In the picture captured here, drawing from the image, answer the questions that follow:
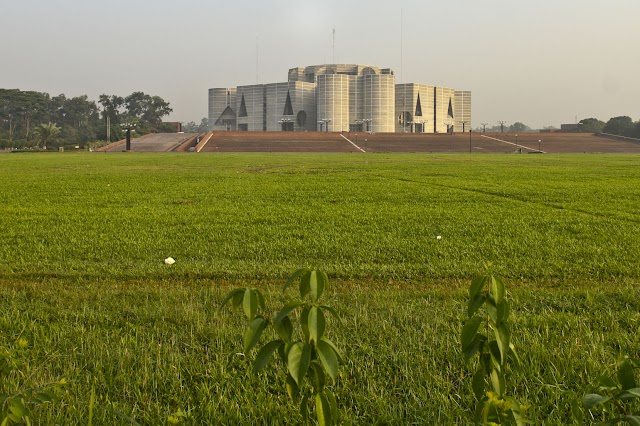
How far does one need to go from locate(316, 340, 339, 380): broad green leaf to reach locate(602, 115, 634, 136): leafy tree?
81624mm

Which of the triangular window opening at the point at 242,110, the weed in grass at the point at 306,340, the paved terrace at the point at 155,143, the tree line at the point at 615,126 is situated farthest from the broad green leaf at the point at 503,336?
the triangular window opening at the point at 242,110

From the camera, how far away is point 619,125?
7769cm

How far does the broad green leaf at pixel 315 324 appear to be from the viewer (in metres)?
1.05

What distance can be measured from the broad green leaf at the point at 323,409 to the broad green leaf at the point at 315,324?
0.42ft

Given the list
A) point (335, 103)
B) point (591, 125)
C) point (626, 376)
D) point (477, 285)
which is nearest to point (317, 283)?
point (477, 285)

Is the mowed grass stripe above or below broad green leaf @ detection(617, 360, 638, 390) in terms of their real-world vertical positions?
below

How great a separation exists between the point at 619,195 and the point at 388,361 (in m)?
8.51

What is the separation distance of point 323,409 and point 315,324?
18 cm

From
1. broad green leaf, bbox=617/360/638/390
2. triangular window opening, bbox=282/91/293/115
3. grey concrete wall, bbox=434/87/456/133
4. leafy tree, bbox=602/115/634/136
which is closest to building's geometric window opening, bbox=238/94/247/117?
triangular window opening, bbox=282/91/293/115

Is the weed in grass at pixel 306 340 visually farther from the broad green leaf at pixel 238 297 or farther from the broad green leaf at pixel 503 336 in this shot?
the broad green leaf at pixel 503 336

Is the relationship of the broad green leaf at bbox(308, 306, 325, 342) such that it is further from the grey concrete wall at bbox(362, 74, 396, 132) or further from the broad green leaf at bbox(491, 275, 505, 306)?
the grey concrete wall at bbox(362, 74, 396, 132)

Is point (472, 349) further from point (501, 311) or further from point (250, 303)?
point (250, 303)

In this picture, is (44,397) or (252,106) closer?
(44,397)

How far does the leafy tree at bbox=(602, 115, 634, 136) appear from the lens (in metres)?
74.8
